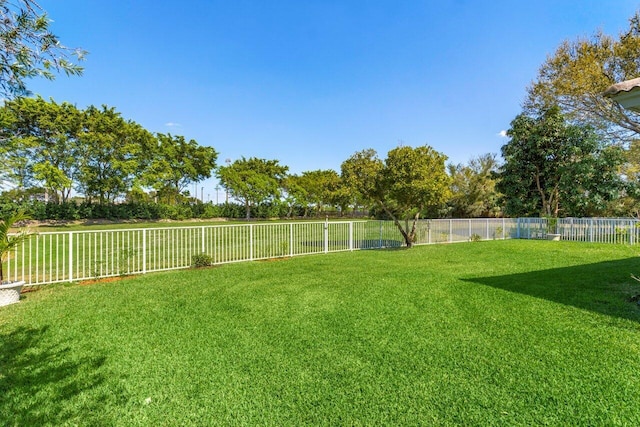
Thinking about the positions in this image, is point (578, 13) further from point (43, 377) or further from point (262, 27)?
point (43, 377)

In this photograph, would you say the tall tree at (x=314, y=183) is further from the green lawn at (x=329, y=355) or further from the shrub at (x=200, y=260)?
the green lawn at (x=329, y=355)

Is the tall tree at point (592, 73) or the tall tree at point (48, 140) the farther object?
the tall tree at point (48, 140)

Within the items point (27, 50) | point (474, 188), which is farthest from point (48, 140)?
point (474, 188)

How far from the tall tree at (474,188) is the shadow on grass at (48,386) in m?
24.6

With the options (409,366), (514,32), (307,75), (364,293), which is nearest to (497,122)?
(514,32)

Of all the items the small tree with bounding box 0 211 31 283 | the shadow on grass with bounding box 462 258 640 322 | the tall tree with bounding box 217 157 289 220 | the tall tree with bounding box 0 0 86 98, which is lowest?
the shadow on grass with bounding box 462 258 640 322

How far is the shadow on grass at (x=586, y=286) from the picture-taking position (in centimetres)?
362

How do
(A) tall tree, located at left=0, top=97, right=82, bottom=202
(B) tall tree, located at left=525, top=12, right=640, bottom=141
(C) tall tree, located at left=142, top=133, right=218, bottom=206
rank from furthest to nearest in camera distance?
(C) tall tree, located at left=142, top=133, right=218, bottom=206 → (A) tall tree, located at left=0, top=97, right=82, bottom=202 → (B) tall tree, located at left=525, top=12, right=640, bottom=141

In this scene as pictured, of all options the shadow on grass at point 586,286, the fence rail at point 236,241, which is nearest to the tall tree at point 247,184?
the fence rail at point 236,241

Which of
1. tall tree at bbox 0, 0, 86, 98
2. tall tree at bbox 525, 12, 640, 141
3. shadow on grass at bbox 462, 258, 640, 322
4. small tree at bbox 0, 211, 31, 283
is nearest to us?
tall tree at bbox 0, 0, 86, 98

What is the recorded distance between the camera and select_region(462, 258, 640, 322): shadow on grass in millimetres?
3618

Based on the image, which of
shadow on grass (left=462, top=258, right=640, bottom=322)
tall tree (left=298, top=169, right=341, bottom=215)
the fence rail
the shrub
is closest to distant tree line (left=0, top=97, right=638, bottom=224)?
tall tree (left=298, top=169, right=341, bottom=215)

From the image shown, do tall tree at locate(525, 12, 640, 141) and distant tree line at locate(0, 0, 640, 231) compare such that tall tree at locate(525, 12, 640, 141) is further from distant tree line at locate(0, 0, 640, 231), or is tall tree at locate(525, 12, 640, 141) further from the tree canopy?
the tree canopy

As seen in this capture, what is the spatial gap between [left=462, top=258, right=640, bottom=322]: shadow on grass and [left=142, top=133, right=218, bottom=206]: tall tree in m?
29.1
